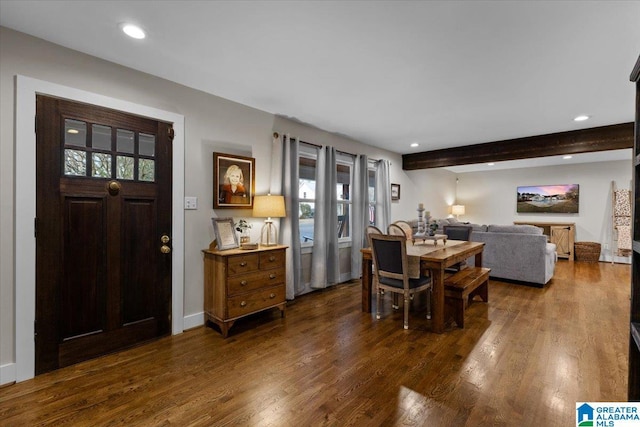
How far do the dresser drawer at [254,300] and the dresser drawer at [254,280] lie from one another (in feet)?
0.17

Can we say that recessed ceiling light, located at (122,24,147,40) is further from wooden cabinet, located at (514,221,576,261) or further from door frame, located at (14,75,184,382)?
wooden cabinet, located at (514,221,576,261)

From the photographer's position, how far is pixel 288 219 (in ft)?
12.3

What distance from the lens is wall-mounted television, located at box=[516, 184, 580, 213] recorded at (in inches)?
282

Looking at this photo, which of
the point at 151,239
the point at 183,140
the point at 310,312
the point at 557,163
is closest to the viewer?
the point at 151,239

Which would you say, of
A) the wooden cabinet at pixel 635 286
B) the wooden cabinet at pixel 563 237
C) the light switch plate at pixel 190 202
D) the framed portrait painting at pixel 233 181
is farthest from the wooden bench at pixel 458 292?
the wooden cabinet at pixel 563 237

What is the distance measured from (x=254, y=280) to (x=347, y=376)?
1295 millimetres

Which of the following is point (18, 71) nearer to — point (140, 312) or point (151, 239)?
point (151, 239)

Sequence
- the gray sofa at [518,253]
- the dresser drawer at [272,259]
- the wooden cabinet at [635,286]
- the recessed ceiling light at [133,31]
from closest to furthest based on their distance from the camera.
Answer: the wooden cabinet at [635,286], the recessed ceiling light at [133,31], the dresser drawer at [272,259], the gray sofa at [518,253]

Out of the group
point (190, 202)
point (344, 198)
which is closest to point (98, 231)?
point (190, 202)

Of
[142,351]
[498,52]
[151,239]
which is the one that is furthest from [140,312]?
[498,52]

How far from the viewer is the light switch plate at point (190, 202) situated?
285 centimetres

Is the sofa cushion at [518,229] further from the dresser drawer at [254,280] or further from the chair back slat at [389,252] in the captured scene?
the dresser drawer at [254,280]

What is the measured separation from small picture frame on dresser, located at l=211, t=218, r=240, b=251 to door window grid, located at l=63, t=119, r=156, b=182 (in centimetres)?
71

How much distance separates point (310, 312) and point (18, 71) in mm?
3189
